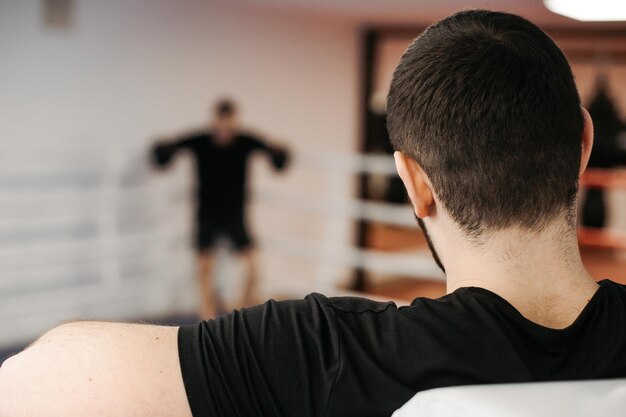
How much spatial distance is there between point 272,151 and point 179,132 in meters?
0.81

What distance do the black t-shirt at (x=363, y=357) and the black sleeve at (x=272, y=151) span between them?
344cm

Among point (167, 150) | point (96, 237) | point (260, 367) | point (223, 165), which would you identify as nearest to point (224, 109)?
point (223, 165)

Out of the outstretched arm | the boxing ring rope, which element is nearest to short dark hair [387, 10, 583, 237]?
the boxing ring rope

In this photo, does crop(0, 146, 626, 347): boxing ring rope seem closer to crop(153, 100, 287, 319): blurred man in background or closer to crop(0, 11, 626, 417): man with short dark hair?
crop(153, 100, 287, 319): blurred man in background

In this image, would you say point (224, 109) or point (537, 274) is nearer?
point (537, 274)

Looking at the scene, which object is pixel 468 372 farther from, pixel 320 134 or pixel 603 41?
pixel 603 41

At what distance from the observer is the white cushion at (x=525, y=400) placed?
534mm

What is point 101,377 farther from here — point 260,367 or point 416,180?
point 416,180

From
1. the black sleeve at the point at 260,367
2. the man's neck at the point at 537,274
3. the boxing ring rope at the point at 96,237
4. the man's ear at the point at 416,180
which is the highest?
the man's ear at the point at 416,180

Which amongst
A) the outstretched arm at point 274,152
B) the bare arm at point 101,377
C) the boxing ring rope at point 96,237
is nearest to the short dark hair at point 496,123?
the bare arm at point 101,377

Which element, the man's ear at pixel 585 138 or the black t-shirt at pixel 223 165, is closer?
the man's ear at pixel 585 138

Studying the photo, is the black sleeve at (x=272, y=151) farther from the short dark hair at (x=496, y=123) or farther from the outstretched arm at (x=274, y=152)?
the short dark hair at (x=496, y=123)

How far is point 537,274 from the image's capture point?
0.68 m

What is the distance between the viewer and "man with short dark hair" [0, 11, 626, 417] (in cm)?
63
